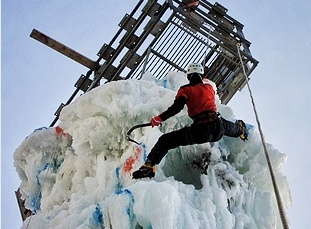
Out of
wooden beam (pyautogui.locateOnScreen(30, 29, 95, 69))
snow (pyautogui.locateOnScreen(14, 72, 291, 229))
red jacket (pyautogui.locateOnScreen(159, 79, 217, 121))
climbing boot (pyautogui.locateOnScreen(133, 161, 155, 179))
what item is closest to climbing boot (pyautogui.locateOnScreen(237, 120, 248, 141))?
snow (pyautogui.locateOnScreen(14, 72, 291, 229))

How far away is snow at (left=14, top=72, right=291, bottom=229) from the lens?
509cm

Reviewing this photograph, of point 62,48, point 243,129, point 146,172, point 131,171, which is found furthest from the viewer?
point 62,48

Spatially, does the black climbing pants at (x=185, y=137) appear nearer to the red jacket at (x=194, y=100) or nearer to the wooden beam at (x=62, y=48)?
the red jacket at (x=194, y=100)

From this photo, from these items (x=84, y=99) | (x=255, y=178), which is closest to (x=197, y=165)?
(x=255, y=178)

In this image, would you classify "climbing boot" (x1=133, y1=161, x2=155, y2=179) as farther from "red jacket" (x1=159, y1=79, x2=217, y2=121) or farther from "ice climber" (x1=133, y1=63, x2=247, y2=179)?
"red jacket" (x1=159, y1=79, x2=217, y2=121)

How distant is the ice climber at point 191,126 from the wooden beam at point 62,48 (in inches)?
158

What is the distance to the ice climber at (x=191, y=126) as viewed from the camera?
5.45m

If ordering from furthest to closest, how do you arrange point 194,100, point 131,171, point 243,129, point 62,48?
point 62,48
point 243,129
point 131,171
point 194,100

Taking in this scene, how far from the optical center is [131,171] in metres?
5.98

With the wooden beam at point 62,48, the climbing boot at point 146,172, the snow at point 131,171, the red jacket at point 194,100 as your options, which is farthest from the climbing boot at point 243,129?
the wooden beam at point 62,48

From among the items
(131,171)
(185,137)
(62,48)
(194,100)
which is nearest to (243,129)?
(194,100)

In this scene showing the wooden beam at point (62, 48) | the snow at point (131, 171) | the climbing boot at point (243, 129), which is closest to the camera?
the snow at point (131, 171)

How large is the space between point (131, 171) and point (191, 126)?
92 centimetres

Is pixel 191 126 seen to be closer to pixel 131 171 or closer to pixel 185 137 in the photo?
pixel 185 137
